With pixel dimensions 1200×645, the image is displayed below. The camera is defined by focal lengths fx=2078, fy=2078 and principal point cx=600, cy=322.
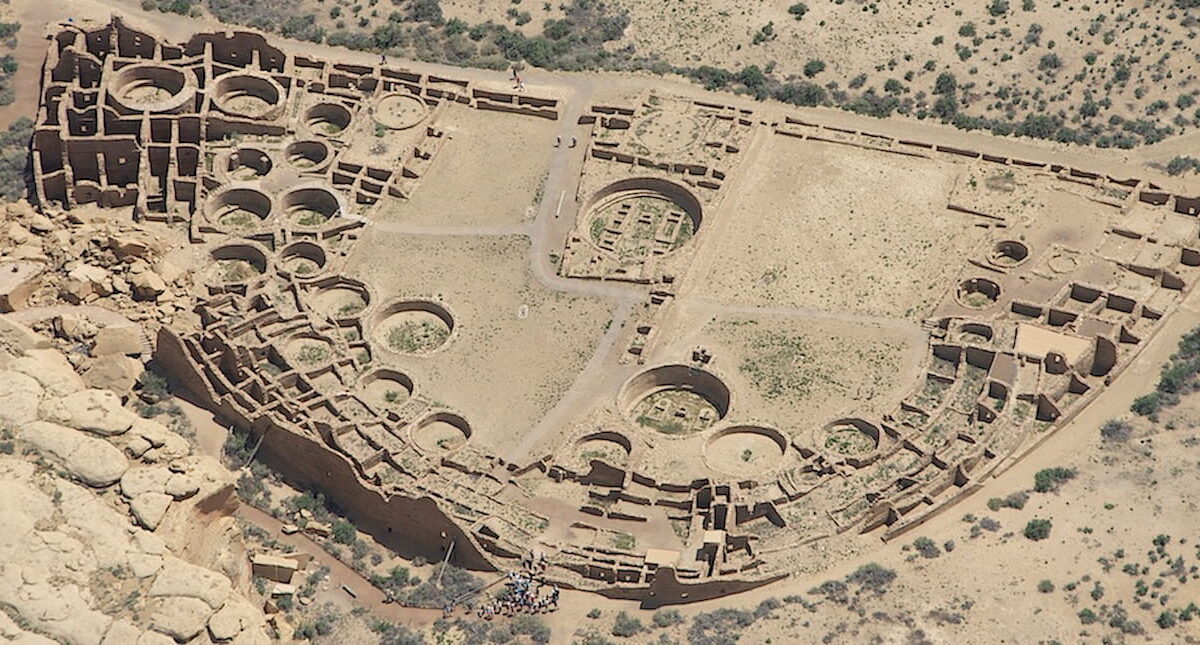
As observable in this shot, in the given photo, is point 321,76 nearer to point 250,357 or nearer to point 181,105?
point 181,105

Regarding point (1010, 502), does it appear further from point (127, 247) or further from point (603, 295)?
point (127, 247)

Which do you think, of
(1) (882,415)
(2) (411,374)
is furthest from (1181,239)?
(2) (411,374)

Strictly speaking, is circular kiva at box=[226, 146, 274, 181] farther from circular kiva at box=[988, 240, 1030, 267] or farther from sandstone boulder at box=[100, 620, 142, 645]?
sandstone boulder at box=[100, 620, 142, 645]

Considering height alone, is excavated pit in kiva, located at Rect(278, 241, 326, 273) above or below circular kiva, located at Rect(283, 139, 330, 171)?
below

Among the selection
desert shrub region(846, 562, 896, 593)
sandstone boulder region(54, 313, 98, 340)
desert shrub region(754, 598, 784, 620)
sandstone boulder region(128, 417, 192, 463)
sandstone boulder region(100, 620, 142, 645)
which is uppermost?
desert shrub region(846, 562, 896, 593)

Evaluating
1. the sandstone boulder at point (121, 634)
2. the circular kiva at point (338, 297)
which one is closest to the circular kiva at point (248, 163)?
the circular kiva at point (338, 297)

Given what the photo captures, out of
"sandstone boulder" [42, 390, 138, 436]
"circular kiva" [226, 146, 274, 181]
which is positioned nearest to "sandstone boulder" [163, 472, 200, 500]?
"sandstone boulder" [42, 390, 138, 436]

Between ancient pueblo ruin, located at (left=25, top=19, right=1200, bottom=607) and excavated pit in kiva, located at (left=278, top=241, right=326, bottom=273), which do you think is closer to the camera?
ancient pueblo ruin, located at (left=25, top=19, right=1200, bottom=607)
